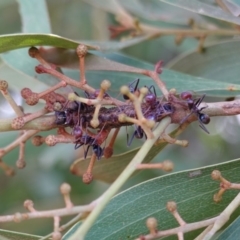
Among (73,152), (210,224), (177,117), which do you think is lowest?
(210,224)

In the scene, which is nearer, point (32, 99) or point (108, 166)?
point (32, 99)

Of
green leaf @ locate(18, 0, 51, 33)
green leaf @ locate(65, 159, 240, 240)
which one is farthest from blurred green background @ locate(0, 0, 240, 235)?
green leaf @ locate(65, 159, 240, 240)

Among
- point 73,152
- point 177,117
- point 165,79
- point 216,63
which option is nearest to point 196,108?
point 177,117

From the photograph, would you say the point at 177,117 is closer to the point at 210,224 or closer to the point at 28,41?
the point at 210,224

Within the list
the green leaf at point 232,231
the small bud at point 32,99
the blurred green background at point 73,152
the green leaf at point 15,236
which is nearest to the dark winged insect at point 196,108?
the green leaf at point 232,231

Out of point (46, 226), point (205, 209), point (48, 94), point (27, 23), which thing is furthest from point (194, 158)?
point (48, 94)

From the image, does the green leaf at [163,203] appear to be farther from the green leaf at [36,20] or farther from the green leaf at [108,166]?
the green leaf at [36,20]
